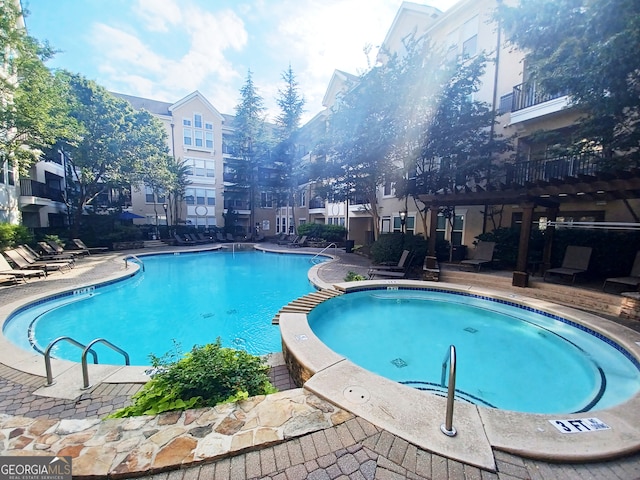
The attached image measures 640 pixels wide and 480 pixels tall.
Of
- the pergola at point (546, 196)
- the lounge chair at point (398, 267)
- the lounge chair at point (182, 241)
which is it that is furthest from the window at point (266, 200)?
the pergola at point (546, 196)

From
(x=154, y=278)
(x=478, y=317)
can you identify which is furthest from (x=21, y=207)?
(x=478, y=317)

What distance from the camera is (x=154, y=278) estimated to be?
12422mm

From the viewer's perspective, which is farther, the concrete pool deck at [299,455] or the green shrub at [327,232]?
the green shrub at [327,232]

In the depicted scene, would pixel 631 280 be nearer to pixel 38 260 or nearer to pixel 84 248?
pixel 38 260

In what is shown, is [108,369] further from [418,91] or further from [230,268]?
[418,91]

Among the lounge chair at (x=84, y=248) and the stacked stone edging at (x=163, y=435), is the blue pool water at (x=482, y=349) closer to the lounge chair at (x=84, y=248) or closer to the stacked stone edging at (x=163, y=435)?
the stacked stone edging at (x=163, y=435)

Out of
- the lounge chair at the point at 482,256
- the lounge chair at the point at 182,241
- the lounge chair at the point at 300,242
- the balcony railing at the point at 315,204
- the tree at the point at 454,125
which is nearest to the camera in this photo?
the lounge chair at the point at 482,256

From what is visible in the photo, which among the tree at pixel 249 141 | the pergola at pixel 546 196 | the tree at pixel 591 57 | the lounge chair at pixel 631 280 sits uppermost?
the tree at pixel 249 141

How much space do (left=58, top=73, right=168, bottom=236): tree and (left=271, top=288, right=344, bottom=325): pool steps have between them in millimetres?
16785

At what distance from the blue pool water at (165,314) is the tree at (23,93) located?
7034mm

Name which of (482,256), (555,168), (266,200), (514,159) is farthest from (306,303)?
(266,200)

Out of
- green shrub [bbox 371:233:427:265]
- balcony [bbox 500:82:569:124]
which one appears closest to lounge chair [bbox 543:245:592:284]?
green shrub [bbox 371:233:427:265]

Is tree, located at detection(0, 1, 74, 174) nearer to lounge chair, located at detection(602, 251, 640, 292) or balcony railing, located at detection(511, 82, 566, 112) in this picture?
balcony railing, located at detection(511, 82, 566, 112)

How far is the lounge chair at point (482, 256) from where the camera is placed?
1032 cm
